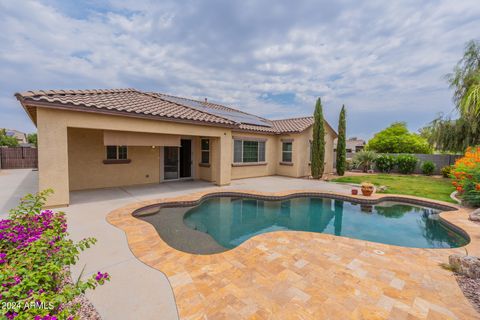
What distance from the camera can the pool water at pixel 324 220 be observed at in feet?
22.0

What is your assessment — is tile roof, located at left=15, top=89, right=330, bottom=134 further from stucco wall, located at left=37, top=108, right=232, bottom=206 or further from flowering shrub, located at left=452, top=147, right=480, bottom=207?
flowering shrub, located at left=452, top=147, right=480, bottom=207

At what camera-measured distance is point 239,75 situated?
1853 centimetres

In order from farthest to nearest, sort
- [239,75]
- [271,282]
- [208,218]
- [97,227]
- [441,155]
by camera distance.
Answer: [441,155] < [239,75] < [208,218] < [97,227] < [271,282]

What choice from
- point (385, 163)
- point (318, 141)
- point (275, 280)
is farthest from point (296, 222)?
point (385, 163)

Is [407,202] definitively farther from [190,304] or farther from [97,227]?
[97,227]

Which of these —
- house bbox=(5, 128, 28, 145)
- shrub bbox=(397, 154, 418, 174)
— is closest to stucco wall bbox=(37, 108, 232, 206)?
shrub bbox=(397, 154, 418, 174)

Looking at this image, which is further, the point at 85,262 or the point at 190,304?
the point at 85,262

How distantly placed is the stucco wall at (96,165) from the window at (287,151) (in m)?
10.4

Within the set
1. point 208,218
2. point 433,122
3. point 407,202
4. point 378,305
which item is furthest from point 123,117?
point 433,122

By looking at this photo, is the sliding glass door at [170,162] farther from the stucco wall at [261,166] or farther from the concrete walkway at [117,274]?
the concrete walkway at [117,274]

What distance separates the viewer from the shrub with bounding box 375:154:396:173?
Answer: 68.5 feet

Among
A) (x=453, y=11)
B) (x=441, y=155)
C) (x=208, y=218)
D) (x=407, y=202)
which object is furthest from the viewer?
(x=441, y=155)

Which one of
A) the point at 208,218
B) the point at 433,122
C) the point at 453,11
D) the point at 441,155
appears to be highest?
the point at 453,11

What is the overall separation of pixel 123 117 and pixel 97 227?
4.83 metres
